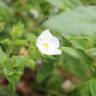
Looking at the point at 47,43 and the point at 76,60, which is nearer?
the point at 47,43

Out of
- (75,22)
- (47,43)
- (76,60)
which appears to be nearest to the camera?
(75,22)

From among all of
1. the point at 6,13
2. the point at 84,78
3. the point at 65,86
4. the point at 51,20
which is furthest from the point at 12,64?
the point at 65,86

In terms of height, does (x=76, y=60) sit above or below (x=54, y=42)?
below

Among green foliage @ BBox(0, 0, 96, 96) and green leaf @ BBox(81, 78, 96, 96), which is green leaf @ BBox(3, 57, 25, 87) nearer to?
green foliage @ BBox(0, 0, 96, 96)

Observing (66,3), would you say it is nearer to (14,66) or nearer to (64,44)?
(64,44)

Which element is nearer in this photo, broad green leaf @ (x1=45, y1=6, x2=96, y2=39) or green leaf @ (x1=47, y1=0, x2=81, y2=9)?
broad green leaf @ (x1=45, y1=6, x2=96, y2=39)

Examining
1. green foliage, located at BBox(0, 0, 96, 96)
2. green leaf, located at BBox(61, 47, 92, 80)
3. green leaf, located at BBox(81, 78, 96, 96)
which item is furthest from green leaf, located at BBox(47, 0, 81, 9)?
green leaf, located at BBox(81, 78, 96, 96)

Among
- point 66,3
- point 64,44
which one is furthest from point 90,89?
point 66,3

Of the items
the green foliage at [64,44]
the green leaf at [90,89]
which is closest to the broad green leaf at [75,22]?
the green foliage at [64,44]

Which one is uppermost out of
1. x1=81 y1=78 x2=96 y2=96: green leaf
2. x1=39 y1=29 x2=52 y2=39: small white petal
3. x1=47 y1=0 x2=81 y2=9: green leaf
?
x1=47 y1=0 x2=81 y2=9: green leaf
